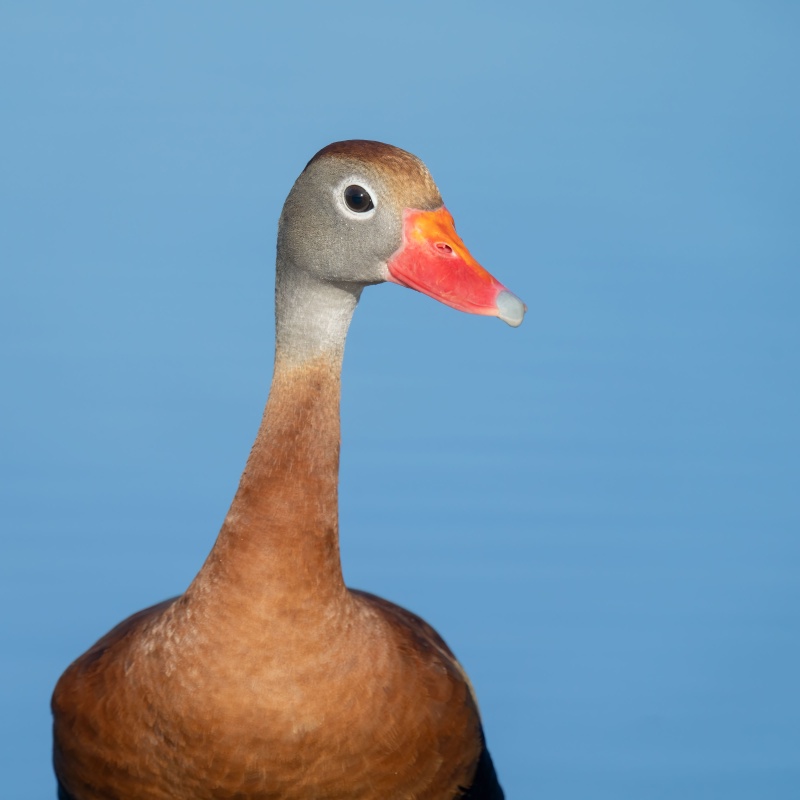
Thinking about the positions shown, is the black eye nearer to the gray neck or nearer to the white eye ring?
the white eye ring

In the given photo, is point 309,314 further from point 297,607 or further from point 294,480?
point 297,607

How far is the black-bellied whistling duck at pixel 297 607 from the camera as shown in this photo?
7.75 feet

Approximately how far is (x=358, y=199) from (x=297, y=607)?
604mm

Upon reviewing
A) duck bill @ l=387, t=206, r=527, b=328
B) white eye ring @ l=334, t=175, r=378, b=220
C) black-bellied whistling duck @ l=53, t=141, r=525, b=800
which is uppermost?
white eye ring @ l=334, t=175, r=378, b=220

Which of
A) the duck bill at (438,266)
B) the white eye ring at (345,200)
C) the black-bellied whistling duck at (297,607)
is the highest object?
the white eye ring at (345,200)

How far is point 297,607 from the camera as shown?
2414mm

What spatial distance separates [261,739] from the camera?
2.40 meters

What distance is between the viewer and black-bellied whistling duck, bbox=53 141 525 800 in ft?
7.75

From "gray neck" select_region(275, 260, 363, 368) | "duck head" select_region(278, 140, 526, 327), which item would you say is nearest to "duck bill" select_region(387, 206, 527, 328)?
"duck head" select_region(278, 140, 526, 327)

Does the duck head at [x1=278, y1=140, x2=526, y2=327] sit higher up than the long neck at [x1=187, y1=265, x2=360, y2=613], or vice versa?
the duck head at [x1=278, y1=140, x2=526, y2=327]

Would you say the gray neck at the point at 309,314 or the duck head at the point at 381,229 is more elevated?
the duck head at the point at 381,229

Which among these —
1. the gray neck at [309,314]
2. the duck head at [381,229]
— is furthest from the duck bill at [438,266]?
the gray neck at [309,314]

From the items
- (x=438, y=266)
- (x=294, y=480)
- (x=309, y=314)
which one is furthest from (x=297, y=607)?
(x=438, y=266)

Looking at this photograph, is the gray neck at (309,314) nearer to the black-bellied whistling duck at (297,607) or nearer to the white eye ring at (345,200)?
the black-bellied whistling duck at (297,607)
